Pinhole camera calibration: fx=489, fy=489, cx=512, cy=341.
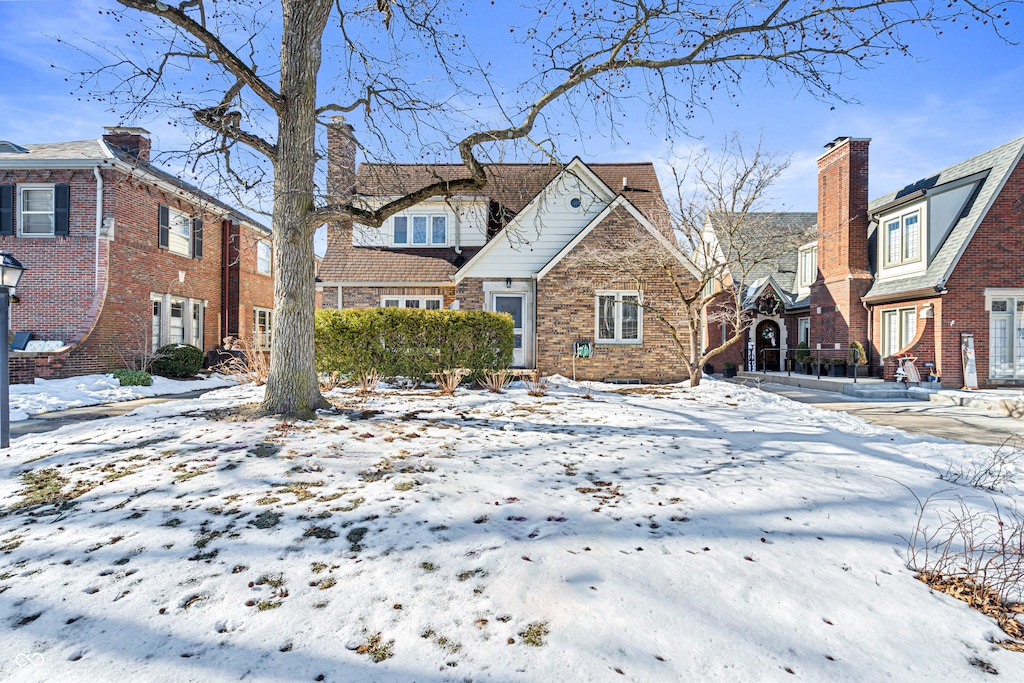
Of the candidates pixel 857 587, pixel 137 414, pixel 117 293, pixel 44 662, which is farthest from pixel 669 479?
pixel 117 293

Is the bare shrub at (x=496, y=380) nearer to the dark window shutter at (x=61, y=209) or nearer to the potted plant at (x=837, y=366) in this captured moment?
the dark window shutter at (x=61, y=209)

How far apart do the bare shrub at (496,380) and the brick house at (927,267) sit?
10041 millimetres

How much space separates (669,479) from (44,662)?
4363 millimetres

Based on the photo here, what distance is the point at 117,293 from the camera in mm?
14148

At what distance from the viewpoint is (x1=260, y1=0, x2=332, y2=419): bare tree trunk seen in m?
6.92

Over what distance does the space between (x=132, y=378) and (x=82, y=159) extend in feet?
20.8

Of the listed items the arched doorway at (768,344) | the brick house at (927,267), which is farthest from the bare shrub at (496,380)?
the arched doorway at (768,344)

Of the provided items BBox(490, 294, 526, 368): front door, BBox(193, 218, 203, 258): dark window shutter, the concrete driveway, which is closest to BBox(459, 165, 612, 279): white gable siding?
BBox(490, 294, 526, 368): front door

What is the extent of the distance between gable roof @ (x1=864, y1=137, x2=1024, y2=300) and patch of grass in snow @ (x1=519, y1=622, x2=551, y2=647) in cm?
1693

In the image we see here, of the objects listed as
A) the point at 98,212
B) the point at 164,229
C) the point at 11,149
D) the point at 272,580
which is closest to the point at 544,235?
the point at 164,229

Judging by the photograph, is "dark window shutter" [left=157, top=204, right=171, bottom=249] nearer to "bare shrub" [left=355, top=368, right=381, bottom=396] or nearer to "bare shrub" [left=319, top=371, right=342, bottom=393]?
"bare shrub" [left=319, top=371, right=342, bottom=393]

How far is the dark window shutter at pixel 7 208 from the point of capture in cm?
1379

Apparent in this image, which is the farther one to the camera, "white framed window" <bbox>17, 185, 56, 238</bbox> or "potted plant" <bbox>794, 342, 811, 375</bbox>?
"potted plant" <bbox>794, 342, 811, 375</bbox>

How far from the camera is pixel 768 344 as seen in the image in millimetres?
22656
